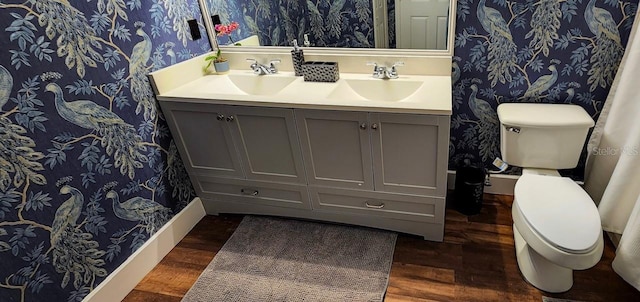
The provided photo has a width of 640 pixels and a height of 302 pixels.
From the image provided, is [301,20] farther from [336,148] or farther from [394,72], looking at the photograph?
[336,148]

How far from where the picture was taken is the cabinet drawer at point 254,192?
2006mm

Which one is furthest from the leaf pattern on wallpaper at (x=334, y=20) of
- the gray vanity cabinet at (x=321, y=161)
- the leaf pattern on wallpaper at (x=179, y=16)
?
the leaf pattern on wallpaper at (x=179, y=16)

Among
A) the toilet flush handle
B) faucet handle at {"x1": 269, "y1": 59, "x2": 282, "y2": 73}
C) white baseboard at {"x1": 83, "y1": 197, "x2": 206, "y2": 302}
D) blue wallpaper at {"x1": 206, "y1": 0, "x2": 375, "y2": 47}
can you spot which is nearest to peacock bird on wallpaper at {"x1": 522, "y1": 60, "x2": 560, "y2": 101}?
the toilet flush handle

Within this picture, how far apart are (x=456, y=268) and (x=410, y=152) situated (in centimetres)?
64

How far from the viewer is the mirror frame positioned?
177 centimetres

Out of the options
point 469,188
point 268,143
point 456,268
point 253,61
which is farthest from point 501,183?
point 253,61

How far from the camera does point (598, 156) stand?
176 cm

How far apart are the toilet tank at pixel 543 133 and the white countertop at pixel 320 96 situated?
373mm

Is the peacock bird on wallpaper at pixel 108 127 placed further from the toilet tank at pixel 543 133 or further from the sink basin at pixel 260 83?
the toilet tank at pixel 543 133

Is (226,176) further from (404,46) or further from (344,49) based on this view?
(404,46)

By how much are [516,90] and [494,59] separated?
21 cm

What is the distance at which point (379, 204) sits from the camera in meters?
1.89

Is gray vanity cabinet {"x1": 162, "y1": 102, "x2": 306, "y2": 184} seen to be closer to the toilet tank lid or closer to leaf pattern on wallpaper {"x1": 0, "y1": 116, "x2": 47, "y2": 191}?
leaf pattern on wallpaper {"x1": 0, "y1": 116, "x2": 47, "y2": 191}

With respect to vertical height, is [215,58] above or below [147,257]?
above
